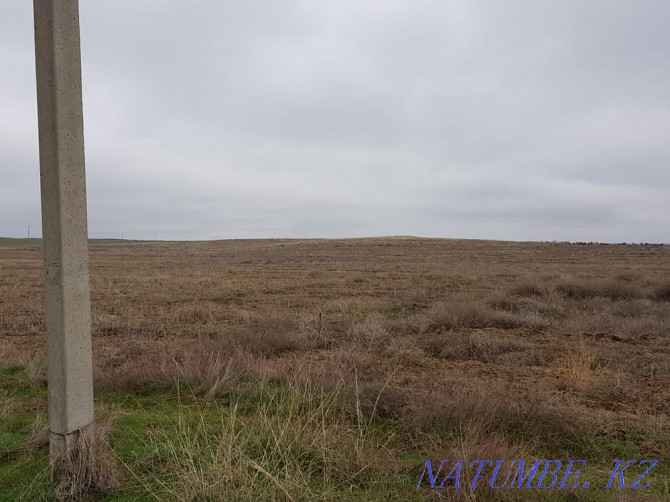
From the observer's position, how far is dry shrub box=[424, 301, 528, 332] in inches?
399

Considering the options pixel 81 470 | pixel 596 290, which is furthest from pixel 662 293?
pixel 81 470

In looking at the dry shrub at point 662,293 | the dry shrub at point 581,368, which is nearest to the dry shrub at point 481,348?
the dry shrub at point 581,368

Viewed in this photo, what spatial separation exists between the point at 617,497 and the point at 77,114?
188 inches

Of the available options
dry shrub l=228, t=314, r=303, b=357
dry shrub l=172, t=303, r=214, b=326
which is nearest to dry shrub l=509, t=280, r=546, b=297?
dry shrub l=228, t=314, r=303, b=357

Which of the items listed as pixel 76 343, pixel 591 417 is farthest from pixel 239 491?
pixel 591 417

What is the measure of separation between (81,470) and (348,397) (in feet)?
9.31

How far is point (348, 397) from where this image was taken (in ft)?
17.3

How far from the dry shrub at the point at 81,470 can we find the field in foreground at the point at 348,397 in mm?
33

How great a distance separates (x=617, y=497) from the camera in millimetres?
3244

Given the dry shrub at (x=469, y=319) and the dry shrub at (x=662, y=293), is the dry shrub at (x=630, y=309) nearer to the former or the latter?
the dry shrub at (x=662, y=293)

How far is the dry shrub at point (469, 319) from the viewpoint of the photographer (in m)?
10.1

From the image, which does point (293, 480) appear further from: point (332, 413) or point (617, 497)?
point (617, 497)

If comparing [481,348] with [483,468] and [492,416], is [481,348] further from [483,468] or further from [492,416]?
[483,468]

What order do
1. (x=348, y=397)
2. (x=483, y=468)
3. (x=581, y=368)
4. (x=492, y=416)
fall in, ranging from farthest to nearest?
1. (x=581, y=368)
2. (x=348, y=397)
3. (x=492, y=416)
4. (x=483, y=468)
